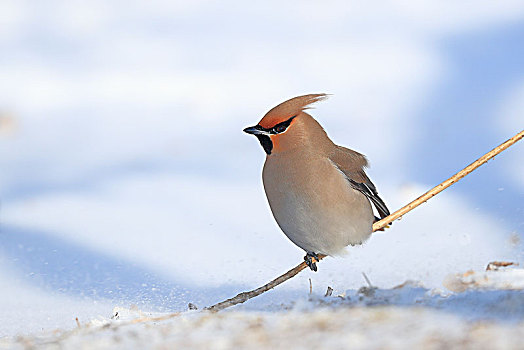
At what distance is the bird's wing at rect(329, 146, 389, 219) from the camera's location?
2.69 m

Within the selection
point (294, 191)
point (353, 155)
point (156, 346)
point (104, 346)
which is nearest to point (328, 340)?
point (156, 346)

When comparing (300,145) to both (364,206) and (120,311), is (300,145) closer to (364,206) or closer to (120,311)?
(364,206)

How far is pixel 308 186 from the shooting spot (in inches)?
98.4

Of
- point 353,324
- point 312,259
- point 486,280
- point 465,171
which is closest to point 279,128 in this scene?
point 312,259

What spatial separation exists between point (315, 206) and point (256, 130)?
0.32 m

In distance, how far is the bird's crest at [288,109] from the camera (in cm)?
254

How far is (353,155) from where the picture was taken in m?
2.83

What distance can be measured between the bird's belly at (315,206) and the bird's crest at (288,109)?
0.15 m

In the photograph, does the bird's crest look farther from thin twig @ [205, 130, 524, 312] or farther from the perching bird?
thin twig @ [205, 130, 524, 312]

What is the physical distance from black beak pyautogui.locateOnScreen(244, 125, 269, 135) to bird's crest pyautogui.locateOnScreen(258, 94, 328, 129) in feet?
0.05

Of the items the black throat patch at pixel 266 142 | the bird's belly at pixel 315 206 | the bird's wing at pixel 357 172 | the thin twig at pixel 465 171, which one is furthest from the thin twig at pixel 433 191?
the black throat patch at pixel 266 142

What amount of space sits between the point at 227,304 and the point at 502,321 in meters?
0.87

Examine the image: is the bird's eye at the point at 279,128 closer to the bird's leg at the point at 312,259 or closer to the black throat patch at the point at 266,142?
the black throat patch at the point at 266,142

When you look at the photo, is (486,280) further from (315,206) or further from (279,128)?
(279,128)
